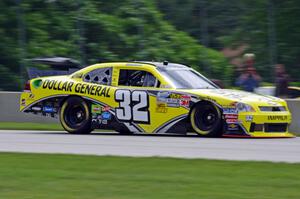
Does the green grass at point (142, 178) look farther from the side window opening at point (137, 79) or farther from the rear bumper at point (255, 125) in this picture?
the side window opening at point (137, 79)

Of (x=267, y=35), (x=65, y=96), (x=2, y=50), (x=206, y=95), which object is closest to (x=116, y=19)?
(x=2, y=50)

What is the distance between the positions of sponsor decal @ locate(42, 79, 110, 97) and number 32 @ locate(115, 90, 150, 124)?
331mm

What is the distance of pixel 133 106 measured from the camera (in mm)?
16938

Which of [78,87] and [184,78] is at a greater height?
[184,78]

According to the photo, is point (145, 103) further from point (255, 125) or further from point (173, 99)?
point (255, 125)

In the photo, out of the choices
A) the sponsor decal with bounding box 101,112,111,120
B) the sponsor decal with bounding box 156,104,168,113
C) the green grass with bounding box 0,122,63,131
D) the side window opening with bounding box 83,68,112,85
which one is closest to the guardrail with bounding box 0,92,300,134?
the green grass with bounding box 0,122,63,131

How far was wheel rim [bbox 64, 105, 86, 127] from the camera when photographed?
1761 cm

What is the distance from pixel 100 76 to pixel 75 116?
935 millimetres

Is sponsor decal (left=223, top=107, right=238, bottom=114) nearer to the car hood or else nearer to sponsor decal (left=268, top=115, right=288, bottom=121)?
the car hood

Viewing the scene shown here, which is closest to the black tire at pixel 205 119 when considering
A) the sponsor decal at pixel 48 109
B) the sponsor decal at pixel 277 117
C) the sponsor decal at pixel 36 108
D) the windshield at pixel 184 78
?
the windshield at pixel 184 78

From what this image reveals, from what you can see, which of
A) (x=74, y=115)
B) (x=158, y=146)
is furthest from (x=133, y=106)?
(x=158, y=146)

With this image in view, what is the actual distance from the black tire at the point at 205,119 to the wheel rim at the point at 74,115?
249cm

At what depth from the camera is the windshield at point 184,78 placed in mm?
16984

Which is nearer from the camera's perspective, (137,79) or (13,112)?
(137,79)
